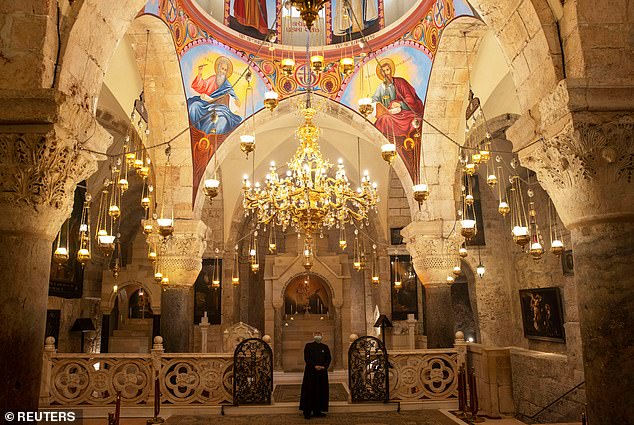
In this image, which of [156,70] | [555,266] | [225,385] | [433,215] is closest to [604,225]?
[225,385]

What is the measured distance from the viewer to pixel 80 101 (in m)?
4.42

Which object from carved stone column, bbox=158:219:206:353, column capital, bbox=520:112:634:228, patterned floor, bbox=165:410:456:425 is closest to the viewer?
column capital, bbox=520:112:634:228

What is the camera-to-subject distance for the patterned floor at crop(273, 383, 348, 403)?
956 centimetres

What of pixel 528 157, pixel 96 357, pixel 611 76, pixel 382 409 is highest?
pixel 611 76

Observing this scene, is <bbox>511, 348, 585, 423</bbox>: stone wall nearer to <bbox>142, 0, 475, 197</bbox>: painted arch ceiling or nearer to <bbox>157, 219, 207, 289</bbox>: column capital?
<bbox>142, 0, 475, 197</bbox>: painted arch ceiling

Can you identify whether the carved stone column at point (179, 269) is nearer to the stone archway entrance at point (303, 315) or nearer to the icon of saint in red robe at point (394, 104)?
the icon of saint in red robe at point (394, 104)

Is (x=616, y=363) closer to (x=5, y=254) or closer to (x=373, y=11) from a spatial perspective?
(x=5, y=254)

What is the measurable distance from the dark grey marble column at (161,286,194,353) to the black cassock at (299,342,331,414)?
333cm

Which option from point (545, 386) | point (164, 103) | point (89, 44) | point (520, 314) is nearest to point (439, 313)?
point (545, 386)

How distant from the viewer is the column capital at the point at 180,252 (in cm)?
1014

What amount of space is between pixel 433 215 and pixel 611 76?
6436mm

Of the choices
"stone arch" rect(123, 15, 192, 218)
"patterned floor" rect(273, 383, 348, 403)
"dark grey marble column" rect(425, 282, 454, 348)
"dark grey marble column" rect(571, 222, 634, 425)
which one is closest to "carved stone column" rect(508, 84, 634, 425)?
"dark grey marble column" rect(571, 222, 634, 425)

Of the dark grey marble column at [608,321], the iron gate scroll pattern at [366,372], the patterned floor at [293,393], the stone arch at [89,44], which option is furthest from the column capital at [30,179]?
the patterned floor at [293,393]

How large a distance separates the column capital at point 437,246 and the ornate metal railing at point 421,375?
2556 millimetres
